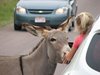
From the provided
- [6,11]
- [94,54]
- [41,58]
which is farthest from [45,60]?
[6,11]

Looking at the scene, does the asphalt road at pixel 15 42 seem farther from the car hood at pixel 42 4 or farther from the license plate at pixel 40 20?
the car hood at pixel 42 4

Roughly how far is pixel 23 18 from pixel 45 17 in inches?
35.8

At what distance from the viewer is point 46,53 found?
27.1ft

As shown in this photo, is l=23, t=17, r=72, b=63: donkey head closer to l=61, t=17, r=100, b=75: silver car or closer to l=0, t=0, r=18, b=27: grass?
l=61, t=17, r=100, b=75: silver car

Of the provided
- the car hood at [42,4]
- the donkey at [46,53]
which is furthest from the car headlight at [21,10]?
the donkey at [46,53]

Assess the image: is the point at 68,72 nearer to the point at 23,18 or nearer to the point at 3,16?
the point at 23,18

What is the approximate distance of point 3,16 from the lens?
84.4 feet

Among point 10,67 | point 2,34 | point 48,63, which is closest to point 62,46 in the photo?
point 48,63

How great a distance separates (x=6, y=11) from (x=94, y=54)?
2257 cm

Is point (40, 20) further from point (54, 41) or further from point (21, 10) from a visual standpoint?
point (54, 41)

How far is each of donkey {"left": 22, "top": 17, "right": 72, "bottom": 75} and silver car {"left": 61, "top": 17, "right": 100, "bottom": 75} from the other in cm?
240

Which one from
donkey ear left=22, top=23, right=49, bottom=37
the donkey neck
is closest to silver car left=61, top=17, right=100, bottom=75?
donkey ear left=22, top=23, right=49, bottom=37

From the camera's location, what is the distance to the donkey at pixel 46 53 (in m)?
8.02

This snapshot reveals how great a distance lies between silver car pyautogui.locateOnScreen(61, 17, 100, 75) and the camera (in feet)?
16.8
